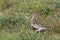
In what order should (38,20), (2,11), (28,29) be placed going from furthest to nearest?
(2,11), (38,20), (28,29)

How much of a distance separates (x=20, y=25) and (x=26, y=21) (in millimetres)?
275

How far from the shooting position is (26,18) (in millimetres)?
8406

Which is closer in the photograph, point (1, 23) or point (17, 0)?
point (1, 23)

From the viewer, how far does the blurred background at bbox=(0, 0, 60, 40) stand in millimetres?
7410

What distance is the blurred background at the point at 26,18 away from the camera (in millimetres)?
7410

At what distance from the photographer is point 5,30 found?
7934 mm

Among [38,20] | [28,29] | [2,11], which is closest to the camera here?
[28,29]

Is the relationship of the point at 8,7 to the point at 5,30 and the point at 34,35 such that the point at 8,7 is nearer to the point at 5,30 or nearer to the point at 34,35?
the point at 5,30

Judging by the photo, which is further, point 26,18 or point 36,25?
point 26,18

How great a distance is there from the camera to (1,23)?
8.27m

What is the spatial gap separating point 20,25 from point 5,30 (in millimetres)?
512

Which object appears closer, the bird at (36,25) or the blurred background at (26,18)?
the blurred background at (26,18)

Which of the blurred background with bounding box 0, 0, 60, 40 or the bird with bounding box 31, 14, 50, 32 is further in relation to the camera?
the bird with bounding box 31, 14, 50, 32

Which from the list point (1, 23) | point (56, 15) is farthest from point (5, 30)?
point (56, 15)
